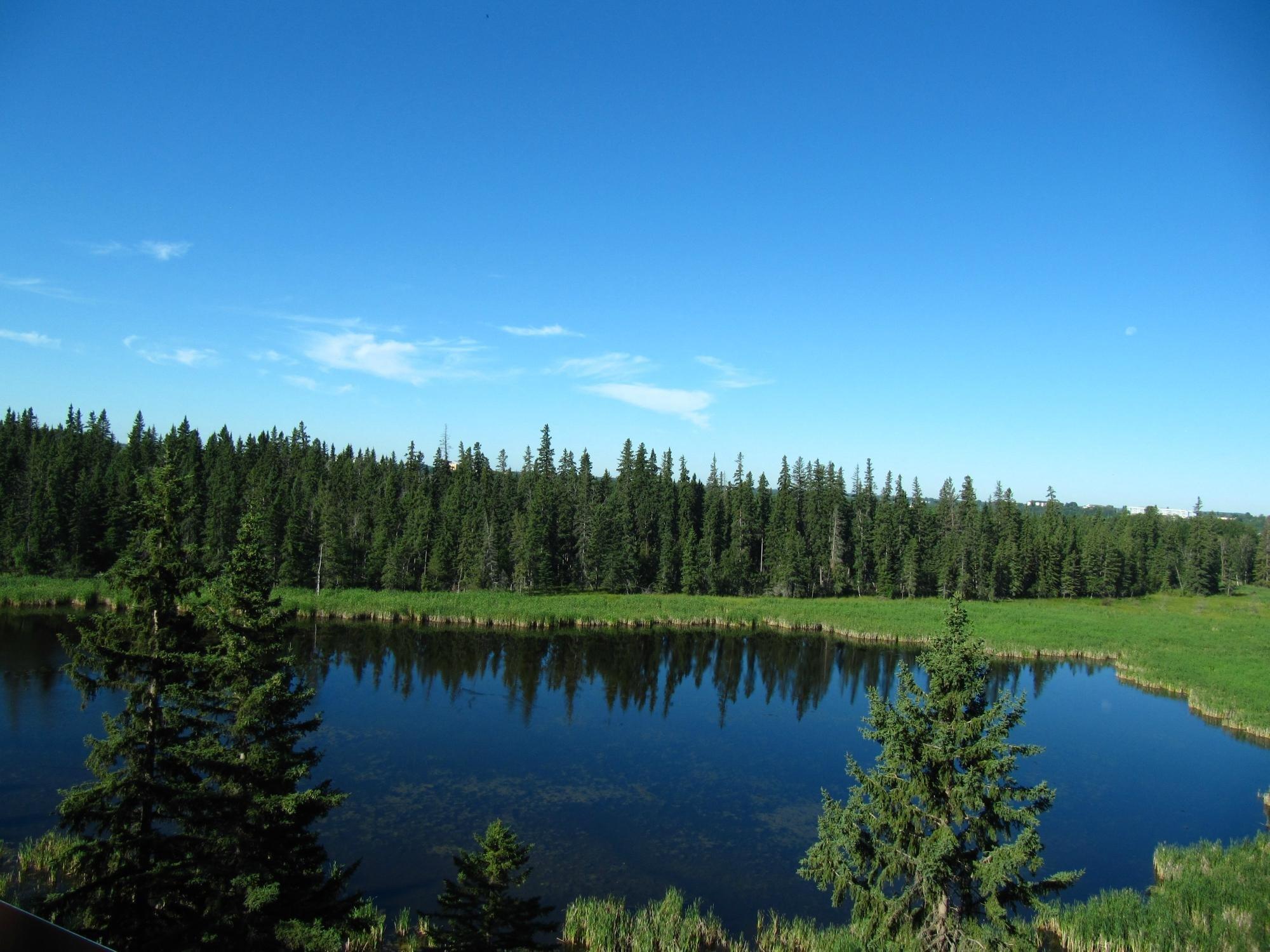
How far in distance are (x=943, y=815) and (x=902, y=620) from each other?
5466 cm

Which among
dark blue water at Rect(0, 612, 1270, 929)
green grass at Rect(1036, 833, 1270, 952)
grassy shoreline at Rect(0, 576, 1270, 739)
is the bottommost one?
dark blue water at Rect(0, 612, 1270, 929)

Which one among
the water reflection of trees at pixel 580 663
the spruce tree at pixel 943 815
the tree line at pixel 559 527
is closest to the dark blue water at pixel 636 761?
the water reflection of trees at pixel 580 663

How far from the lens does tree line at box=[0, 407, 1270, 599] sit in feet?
→ 241

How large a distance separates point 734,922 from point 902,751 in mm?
8265

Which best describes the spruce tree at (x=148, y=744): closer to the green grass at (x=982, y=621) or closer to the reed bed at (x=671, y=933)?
the reed bed at (x=671, y=933)

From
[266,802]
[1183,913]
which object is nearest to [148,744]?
[266,802]

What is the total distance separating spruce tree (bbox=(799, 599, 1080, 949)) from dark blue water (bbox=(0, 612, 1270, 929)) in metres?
6.04

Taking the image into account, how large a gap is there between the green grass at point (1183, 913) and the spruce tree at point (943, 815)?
178 inches

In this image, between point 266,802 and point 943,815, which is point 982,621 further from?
point 266,802

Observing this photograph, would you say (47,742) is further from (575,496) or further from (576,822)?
(575,496)

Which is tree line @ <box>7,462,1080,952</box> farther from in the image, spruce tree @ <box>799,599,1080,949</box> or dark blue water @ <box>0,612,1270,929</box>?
dark blue water @ <box>0,612,1270,929</box>

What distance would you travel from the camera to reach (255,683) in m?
14.0

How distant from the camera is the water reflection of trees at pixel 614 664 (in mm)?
42344

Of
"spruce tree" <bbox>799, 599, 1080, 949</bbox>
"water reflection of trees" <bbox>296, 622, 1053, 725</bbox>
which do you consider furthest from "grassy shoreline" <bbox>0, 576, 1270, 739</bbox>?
"spruce tree" <bbox>799, 599, 1080, 949</bbox>
